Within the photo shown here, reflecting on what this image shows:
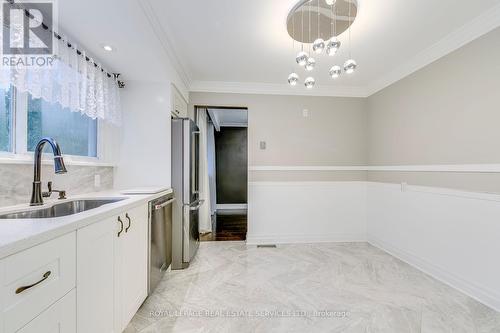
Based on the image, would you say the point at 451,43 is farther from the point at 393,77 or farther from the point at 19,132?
the point at 19,132

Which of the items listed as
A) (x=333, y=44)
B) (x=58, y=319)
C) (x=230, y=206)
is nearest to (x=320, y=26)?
(x=333, y=44)

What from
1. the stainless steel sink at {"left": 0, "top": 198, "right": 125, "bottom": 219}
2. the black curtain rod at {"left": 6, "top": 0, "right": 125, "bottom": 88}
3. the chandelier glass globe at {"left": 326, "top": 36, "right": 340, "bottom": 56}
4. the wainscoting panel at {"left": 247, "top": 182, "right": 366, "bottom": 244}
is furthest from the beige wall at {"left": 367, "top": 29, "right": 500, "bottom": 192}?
the black curtain rod at {"left": 6, "top": 0, "right": 125, "bottom": 88}

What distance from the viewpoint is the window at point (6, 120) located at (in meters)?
1.41

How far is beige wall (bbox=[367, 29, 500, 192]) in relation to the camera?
1851 mm

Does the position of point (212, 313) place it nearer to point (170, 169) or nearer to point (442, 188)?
point (170, 169)

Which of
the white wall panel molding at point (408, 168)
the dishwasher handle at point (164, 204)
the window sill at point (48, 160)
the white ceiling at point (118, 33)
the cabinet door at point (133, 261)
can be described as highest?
the white ceiling at point (118, 33)

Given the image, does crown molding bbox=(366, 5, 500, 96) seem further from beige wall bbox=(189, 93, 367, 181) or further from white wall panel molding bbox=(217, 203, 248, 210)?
white wall panel molding bbox=(217, 203, 248, 210)

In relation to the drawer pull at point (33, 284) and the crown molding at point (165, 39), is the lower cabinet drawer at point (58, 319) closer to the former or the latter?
the drawer pull at point (33, 284)

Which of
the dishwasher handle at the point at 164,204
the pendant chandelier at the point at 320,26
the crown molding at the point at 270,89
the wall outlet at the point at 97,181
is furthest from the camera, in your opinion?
the crown molding at the point at 270,89

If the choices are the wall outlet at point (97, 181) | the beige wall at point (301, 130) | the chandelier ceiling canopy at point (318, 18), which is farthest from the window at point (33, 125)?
the chandelier ceiling canopy at point (318, 18)

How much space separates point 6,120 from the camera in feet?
4.68

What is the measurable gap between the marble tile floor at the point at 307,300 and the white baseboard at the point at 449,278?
0.06 m

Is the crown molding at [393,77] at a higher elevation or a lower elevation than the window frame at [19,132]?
higher

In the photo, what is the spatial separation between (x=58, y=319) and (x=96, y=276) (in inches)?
10.5
